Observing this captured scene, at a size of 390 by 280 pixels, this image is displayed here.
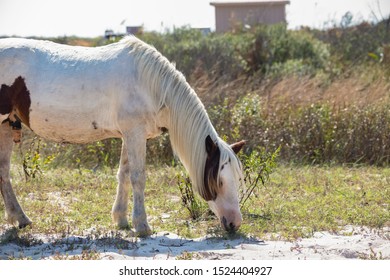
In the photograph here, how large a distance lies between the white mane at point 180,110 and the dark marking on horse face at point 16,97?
107cm

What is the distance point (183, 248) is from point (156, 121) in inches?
49.5

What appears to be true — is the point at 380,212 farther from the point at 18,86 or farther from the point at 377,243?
the point at 18,86

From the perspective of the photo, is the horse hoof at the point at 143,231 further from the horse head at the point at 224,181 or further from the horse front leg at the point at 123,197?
the horse head at the point at 224,181

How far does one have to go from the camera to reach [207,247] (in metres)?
5.82

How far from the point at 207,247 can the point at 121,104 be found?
1.51 meters

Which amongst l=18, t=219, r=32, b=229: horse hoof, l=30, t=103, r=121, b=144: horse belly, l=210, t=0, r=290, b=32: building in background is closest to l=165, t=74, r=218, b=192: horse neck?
l=30, t=103, r=121, b=144: horse belly

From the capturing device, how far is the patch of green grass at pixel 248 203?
6504 millimetres

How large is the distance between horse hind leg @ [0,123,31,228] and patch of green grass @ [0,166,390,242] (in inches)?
5.8

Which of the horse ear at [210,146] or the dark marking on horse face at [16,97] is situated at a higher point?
the dark marking on horse face at [16,97]

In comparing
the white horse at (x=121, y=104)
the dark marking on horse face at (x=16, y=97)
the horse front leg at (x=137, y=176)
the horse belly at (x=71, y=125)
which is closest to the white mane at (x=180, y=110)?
the white horse at (x=121, y=104)

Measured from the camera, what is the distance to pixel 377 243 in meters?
5.87

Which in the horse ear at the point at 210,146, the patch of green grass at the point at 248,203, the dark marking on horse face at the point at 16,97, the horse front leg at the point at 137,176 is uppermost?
the dark marking on horse face at the point at 16,97

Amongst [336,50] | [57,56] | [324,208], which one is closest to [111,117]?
[57,56]

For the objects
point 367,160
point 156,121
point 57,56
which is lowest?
point 367,160
